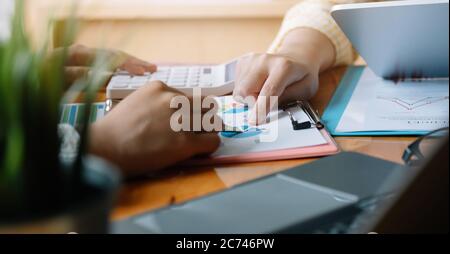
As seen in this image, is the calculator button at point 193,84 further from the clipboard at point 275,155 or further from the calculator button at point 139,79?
the clipboard at point 275,155

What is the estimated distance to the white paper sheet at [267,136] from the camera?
683 mm

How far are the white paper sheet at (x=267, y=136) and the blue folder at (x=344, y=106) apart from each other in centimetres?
3

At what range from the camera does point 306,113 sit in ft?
2.62

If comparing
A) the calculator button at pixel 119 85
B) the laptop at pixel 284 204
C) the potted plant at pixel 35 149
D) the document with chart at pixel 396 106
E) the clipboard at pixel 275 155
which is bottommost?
the calculator button at pixel 119 85

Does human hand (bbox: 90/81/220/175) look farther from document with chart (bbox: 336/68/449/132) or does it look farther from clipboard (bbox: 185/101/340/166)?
Result: document with chart (bbox: 336/68/449/132)

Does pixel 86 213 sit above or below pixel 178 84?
above

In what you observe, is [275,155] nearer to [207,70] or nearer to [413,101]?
[413,101]

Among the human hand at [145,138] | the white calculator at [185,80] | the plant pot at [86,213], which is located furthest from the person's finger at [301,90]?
the plant pot at [86,213]

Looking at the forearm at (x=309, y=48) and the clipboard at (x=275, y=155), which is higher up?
the clipboard at (x=275, y=155)

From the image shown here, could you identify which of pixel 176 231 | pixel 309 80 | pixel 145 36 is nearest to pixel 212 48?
pixel 145 36

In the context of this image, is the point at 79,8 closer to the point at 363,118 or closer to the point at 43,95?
the point at 43,95

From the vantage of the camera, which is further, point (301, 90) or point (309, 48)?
point (309, 48)

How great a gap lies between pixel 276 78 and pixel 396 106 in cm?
17

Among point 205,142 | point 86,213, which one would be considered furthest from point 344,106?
point 86,213
